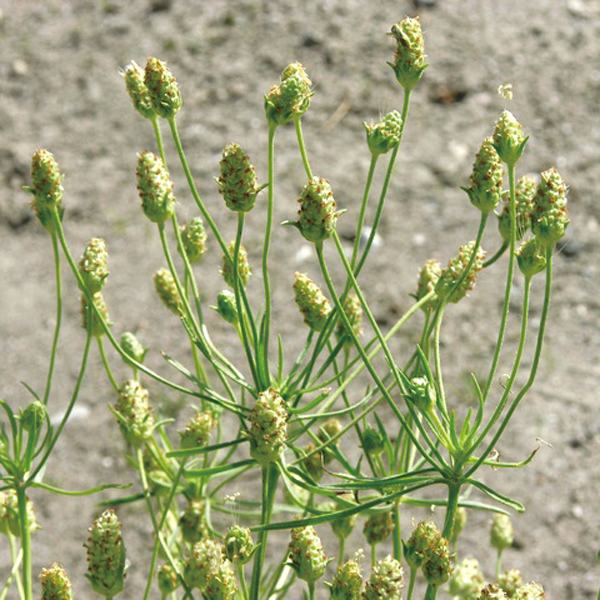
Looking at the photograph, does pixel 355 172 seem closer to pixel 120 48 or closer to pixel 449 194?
pixel 449 194

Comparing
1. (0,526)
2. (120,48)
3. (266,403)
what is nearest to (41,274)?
(120,48)

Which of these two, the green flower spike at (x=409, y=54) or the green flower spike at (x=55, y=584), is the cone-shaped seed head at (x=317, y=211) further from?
the green flower spike at (x=55, y=584)

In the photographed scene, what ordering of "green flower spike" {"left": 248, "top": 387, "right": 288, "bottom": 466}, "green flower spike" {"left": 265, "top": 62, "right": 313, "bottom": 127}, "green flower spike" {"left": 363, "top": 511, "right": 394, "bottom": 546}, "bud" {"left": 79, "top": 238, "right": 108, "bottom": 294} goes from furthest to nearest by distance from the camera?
"green flower spike" {"left": 363, "top": 511, "right": 394, "bottom": 546} → "bud" {"left": 79, "top": 238, "right": 108, "bottom": 294} → "green flower spike" {"left": 265, "top": 62, "right": 313, "bottom": 127} → "green flower spike" {"left": 248, "top": 387, "right": 288, "bottom": 466}

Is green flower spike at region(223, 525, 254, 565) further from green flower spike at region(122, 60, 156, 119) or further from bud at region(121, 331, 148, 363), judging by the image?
green flower spike at region(122, 60, 156, 119)

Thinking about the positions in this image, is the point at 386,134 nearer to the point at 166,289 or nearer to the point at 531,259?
the point at 531,259

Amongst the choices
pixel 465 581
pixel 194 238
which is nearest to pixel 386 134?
pixel 194 238

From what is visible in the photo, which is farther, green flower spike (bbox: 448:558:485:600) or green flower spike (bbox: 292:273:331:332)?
green flower spike (bbox: 448:558:485:600)

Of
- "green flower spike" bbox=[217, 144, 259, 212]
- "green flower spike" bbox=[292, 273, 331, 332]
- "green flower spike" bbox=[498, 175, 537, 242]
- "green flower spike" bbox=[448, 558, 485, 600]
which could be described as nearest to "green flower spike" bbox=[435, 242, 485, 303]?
"green flower spike" bbox=[498, 175, 537, 242]
